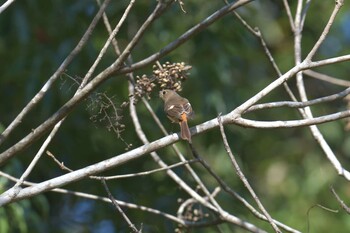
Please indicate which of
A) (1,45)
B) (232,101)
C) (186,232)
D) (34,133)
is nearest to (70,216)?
(1,45)

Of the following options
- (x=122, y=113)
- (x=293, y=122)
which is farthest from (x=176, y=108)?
(x=293, y=122)

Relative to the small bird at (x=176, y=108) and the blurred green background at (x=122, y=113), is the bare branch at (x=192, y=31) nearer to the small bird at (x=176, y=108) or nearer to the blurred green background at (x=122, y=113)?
the small bird at (x=176, y=108)

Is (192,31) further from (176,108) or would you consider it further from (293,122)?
(176,108)

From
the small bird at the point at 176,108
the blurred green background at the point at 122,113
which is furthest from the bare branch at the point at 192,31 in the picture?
the blurred green background at the point at 122,113

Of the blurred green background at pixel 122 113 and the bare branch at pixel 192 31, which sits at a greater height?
the bare branch at pixel 192 31

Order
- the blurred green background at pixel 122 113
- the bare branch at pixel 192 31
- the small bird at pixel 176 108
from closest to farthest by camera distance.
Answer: the bare branch at pixel 192 31 < the small bird at pixel 176 108 < the blurred green background at pixel 122 113

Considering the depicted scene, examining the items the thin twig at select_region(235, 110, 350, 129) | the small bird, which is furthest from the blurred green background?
the thin twig at select_region(235, 110, 350, 129)

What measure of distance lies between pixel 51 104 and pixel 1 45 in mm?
1401

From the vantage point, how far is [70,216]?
7.75 m

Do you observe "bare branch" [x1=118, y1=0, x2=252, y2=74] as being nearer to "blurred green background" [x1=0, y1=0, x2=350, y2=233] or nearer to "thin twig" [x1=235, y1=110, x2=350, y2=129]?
"thin twig" [x1=235, y1=110, x2=350, y2=129]

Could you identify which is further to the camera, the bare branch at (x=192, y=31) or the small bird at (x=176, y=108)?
the small bird at (x=176, y=108)

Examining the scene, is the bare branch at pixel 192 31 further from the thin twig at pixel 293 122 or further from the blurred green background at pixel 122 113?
the blurred green background at pixel 122 113

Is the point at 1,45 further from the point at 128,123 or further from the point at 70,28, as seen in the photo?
the point at 128,123

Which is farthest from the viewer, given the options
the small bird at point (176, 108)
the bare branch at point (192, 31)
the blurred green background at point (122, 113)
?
the blurred green background at point (122, 113)
